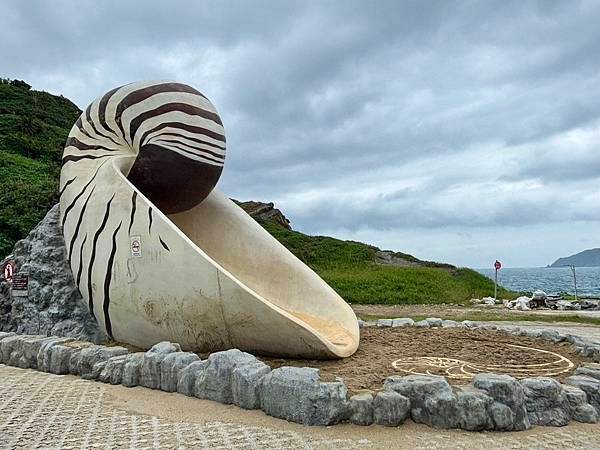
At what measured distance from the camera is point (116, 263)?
8.09m

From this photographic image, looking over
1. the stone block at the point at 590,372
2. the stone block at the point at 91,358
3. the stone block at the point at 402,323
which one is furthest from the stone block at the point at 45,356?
the stone block at the point at 590,372

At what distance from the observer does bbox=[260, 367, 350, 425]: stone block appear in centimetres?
502

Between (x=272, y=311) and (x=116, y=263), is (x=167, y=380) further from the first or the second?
(x=116, y=263)

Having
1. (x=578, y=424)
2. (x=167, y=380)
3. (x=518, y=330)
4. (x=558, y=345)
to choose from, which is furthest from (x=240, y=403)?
(x=518, y=330)

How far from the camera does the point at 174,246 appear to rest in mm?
7508

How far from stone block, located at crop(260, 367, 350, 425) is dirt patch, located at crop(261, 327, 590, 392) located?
521mm

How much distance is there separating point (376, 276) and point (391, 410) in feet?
73.7

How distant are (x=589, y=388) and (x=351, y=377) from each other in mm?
2434

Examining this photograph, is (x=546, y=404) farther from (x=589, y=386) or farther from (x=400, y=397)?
(x=400, y=397)

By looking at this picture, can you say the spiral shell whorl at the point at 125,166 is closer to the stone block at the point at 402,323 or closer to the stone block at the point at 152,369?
the stone block at the point at 152,369

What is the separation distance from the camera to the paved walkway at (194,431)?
457cm

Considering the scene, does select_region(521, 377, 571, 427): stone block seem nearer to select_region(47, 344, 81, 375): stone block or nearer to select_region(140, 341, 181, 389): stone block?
select_region(140, 341, 181, 389): stone block

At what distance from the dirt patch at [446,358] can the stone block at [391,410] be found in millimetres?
530

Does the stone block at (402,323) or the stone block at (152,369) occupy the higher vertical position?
the stone block at (402,323)
